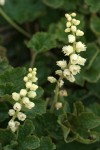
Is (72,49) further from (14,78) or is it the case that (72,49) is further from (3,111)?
(3,111)

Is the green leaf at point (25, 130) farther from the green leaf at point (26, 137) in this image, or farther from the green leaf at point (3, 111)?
the green leaf at point (3, 111)

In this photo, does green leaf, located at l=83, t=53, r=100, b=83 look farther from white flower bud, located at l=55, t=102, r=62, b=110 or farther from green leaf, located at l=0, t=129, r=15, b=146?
green leaf, located at l=0, t=129, r=15, b=146

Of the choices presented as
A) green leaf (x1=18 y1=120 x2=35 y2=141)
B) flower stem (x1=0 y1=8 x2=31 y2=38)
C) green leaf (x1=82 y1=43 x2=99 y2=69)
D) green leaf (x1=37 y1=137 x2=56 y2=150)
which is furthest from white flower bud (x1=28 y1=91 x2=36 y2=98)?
flower stem (x1=0 y1=8 x2=31 y2=38)

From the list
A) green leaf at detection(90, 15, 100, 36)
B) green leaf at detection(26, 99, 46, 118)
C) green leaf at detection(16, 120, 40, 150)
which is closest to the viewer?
green leaf at detection(16, 120, 40, 150)

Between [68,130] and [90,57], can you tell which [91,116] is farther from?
[90,57]

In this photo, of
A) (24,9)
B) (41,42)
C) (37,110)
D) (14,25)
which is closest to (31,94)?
(37,110)
